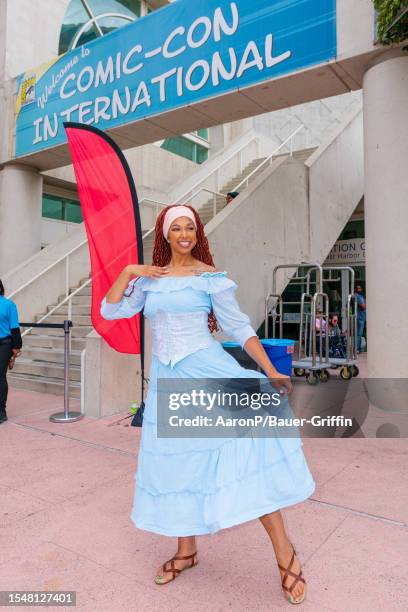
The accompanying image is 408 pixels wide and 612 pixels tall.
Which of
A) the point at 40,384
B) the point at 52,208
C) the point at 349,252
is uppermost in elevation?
the point at 52,208

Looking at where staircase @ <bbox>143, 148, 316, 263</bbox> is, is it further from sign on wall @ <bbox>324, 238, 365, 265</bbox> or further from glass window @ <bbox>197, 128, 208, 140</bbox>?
glass window @ <bbox>197, 128, 208, 140</bbox>

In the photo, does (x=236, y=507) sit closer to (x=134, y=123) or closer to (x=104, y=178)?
(x=104, y=178)

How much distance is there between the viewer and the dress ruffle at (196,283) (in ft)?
7.73

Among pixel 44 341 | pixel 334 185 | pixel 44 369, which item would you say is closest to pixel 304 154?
pixel 334 185

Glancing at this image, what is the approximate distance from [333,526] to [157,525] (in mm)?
1308

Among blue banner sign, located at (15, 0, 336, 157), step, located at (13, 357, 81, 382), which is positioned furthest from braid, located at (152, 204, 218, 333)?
blue banner sign, located at (15, 0, 336, 157)

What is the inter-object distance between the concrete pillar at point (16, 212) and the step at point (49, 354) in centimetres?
343

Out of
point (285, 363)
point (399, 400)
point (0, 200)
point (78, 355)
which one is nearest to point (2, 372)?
point (78, 355)

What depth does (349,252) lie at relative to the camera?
14273 millimetres

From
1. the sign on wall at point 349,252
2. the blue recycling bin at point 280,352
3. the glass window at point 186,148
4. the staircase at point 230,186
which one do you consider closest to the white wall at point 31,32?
the glass window at point 186,148

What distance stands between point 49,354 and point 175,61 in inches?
209

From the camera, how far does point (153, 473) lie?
2188mm

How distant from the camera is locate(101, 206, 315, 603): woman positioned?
81.0 inches

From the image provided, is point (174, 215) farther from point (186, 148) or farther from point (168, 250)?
point (186, 148)
